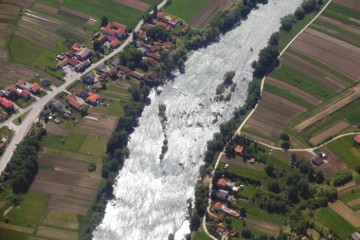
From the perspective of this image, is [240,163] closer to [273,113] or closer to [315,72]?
[273,113]

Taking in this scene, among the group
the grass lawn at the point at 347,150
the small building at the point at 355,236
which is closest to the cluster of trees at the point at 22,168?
the grass lawn at the point at 347,150

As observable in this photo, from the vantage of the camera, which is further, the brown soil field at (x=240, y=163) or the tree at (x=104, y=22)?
the tree at (x=104, y=22)

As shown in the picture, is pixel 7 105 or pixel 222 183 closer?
pixel 222 183

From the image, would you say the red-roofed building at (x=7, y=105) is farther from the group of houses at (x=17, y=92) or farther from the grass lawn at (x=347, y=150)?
the grass lawn at (x=347, y=150)

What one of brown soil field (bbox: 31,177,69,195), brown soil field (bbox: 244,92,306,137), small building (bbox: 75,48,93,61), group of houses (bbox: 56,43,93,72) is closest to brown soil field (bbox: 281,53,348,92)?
brown soil field (bbox: 244,92,306,137)

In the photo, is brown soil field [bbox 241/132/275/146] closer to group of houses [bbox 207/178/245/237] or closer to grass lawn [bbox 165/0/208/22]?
group of houses [bbox 207/178/245/237]

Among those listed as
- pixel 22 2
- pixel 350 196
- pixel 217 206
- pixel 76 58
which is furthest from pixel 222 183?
pixel 22 2
